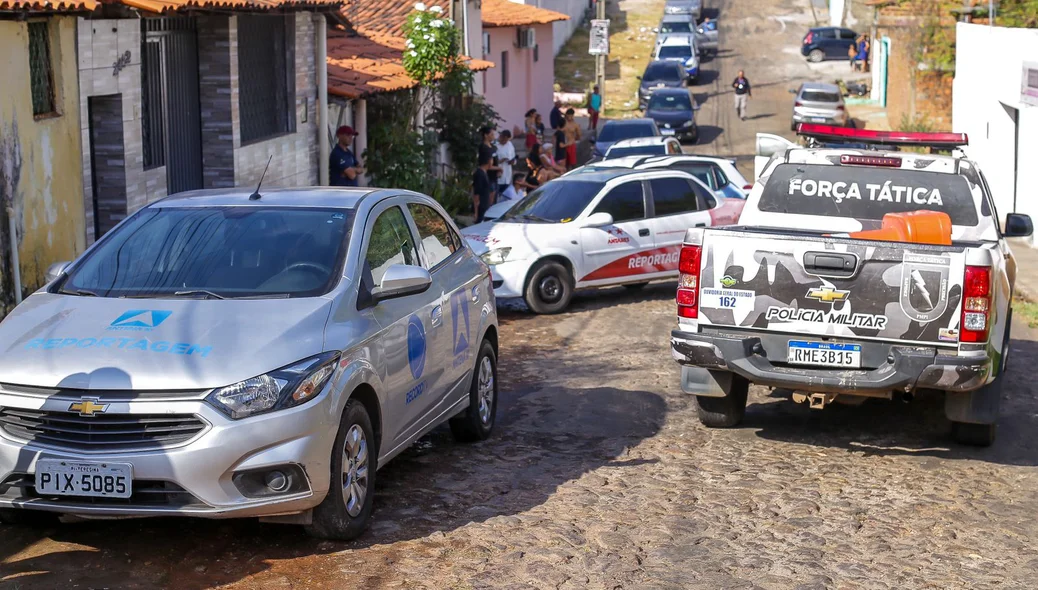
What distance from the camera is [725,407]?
28.8 feet

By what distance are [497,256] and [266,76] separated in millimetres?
4475


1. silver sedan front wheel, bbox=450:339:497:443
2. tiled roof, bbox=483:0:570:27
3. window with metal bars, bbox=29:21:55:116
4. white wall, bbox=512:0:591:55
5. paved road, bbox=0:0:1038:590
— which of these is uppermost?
white wall, bbox=512:0:591:55

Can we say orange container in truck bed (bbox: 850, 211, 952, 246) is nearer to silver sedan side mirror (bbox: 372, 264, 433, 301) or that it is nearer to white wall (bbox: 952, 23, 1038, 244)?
silver sedan side mirror (bbox: 372, 264, 433, 301)

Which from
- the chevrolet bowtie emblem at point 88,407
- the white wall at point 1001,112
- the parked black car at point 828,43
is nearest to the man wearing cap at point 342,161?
the chevrolet bowtie emblem at point 88,407

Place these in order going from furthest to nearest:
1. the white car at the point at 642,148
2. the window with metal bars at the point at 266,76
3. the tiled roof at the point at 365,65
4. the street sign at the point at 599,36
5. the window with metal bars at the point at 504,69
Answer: the street sign at the point at 599,36, the window with metal bars at the point at 504,69, the white car at the point at 642,148, the tiled roof at the point at 365,65, the window with metal bars at the point at 266,76

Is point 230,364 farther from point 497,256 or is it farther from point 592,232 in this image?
point 592,232

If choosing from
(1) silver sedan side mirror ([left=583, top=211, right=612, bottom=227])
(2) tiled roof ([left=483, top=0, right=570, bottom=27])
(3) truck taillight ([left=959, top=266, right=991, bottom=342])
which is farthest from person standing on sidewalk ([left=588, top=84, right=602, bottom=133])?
(3) truck taillight ([left=959, top=266, right=991, bottom=342])

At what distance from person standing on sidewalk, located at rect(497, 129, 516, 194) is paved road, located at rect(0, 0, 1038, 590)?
1178cm

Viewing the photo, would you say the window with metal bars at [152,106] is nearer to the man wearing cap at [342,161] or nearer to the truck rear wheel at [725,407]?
the man wearing cap at [342,161]

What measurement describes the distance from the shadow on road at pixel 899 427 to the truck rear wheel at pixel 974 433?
0.17 ft

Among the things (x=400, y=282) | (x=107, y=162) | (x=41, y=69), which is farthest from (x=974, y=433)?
(x=107, y=162)

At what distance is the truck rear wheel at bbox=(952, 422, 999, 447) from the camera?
327 inches

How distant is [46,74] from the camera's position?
427 inches

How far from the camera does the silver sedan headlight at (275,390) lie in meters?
5.52
